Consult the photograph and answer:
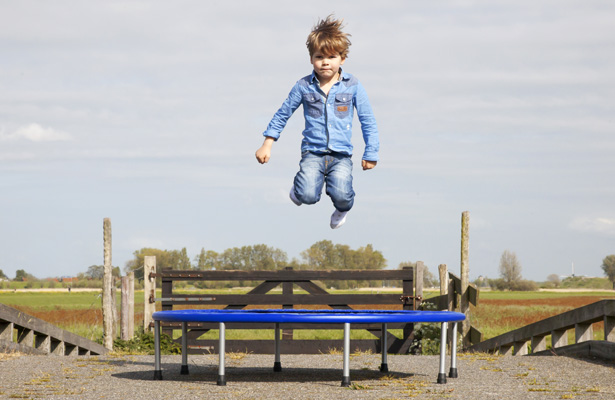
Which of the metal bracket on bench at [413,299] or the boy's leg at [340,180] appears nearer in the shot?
the boy's leg at [340,180]

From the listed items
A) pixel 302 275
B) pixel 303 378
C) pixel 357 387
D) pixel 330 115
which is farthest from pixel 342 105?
pixel 302 275

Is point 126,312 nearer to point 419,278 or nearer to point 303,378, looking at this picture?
point 419,278

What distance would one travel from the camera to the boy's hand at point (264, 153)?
5316 millimetres

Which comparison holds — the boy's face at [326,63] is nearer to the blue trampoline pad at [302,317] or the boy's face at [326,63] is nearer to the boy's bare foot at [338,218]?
the boy's bare foot at [338,218]

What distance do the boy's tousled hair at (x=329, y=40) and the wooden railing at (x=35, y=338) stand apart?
7.29 meters

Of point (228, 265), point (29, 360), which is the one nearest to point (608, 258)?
point (228, 265)

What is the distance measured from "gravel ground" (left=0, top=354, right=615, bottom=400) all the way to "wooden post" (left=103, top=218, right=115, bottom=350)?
3.71 m

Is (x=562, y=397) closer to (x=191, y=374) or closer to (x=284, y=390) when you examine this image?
(x=284, y=390)

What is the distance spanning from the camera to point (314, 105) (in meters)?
5.38

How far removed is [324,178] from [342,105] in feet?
1.79

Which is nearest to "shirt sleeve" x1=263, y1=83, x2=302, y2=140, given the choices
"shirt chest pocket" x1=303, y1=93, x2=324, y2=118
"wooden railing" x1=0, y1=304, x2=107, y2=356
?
"shirt chest pocket" x1=303, y1=93, x2=324, y2=118

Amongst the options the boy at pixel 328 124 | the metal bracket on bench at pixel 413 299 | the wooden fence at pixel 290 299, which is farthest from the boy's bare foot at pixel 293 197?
the metal bracket on bench at pixel 413 299

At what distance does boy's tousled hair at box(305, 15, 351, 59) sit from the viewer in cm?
515

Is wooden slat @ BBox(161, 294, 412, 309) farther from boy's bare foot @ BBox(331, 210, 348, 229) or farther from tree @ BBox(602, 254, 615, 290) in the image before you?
tree @ BBox(602, 254, 615, 290)
